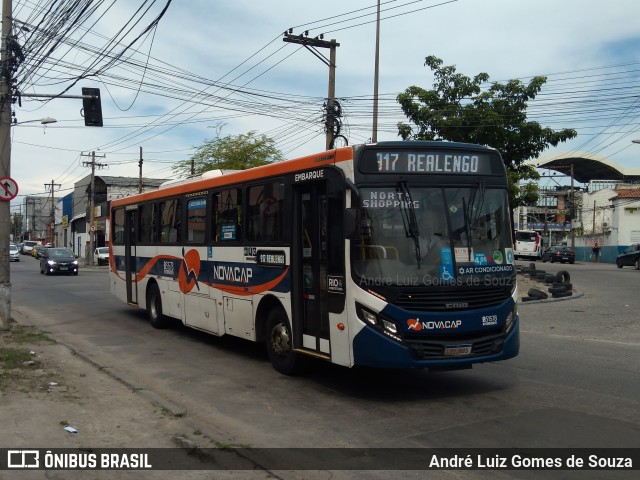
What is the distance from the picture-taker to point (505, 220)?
26.9 feet

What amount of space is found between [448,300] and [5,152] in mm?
10982

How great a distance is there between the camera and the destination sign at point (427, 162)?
766cm

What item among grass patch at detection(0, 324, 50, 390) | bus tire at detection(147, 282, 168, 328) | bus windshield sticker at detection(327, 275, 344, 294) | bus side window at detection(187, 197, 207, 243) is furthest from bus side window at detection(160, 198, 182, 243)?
bus windshield sticker at detection(327, 275, 344, 294)

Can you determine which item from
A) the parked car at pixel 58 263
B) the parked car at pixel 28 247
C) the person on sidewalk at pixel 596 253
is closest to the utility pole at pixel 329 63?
the parked car at pixel 58 263

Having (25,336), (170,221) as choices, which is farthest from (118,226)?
(25,336)

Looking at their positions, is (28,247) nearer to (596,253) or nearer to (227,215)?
(596,253)

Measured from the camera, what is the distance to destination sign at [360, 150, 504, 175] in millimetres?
7656

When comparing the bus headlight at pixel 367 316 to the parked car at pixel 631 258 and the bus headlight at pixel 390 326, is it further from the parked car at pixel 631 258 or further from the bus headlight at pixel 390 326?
the parked car at pixel 631 258

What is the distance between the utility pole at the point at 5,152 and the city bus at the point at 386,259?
642cm

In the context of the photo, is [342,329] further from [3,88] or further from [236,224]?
[3,88]

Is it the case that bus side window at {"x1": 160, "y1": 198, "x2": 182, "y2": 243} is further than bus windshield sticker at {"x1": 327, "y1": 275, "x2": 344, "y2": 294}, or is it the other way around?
bus side window at {"x1": 160, "y1": 198, "x2": 182, "y2": 243}

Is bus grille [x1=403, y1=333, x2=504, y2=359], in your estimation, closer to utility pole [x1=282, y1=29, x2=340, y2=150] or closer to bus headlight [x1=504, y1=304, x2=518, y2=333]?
bus headlight [x1=504, y1=304, x2=518, y2=333]

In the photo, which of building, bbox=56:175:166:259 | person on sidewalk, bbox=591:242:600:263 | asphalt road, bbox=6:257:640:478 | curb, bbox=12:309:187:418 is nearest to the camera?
asphalt road, bbox=6:257:640:478

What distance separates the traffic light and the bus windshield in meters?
11.6
